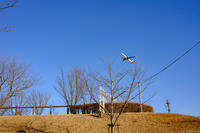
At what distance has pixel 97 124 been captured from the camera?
1619 centimetres

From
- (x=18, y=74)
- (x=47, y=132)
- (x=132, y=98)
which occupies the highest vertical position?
(x=18, y=74)

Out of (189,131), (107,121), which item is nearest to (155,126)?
(189,131)

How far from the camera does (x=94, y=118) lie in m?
18.0

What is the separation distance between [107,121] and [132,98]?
5.45 m

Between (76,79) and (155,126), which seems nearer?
(155,126)

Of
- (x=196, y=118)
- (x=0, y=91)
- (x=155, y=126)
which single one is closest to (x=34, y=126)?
(x=0, y=91)

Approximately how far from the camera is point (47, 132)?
14.5 metres

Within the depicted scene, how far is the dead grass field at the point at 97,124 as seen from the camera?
14.7m

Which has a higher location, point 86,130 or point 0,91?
point 0,91

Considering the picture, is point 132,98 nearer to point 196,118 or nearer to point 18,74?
point 196,118

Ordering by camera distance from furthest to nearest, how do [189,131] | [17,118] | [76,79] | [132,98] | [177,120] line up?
[76,79] → [17,118] → [177,120] → [189,131] → [132,98]

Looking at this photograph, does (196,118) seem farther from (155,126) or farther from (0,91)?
(0,91)

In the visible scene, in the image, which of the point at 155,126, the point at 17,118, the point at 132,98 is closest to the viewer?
the point at 132,98

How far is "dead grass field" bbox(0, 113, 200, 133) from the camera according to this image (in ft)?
48.3
